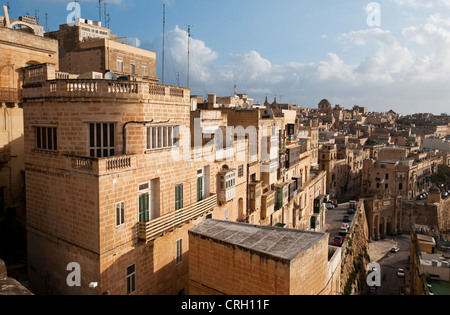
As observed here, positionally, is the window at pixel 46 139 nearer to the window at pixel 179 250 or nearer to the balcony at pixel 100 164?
the balcony at pixel 100 164

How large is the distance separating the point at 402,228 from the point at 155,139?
54.0m

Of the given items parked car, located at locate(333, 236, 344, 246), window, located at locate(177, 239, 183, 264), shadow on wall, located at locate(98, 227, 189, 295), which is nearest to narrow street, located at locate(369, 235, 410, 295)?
parked car, located at locate(333, 236, 344, 246)

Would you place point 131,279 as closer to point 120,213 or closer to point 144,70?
point 120,213

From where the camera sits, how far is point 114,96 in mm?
13914

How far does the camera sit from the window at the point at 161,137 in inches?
600

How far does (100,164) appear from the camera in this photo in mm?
12594

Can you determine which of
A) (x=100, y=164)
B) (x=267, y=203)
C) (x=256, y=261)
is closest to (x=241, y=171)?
(x=267, y=203)

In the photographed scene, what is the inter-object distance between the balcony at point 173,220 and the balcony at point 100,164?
2.43 meters

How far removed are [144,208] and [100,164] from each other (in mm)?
3210

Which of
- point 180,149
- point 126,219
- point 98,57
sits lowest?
point 126,219


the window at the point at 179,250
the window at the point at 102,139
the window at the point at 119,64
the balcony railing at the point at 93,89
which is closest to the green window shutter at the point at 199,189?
the window at the point at 179,250

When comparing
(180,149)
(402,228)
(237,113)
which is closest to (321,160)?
(402,228)

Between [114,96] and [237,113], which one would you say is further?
[237,113]

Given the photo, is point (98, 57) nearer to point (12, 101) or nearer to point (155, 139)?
point (12, 101)
